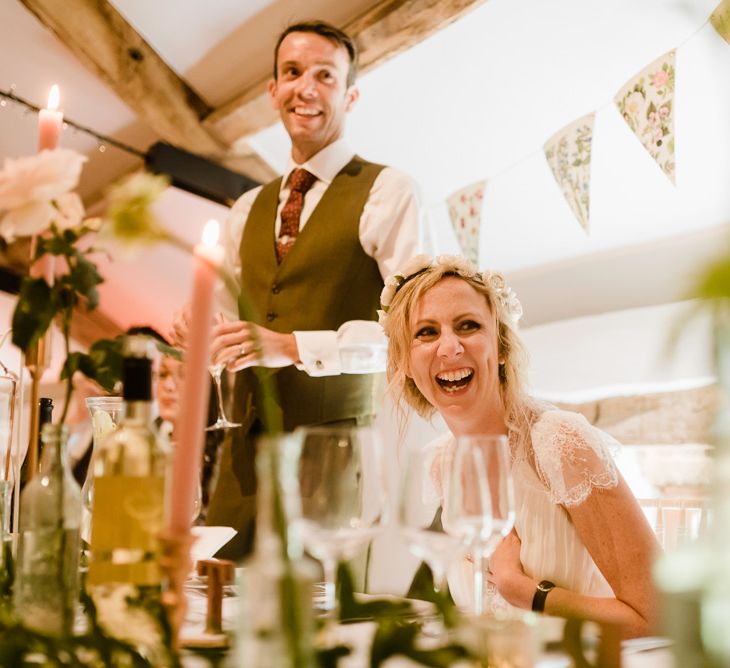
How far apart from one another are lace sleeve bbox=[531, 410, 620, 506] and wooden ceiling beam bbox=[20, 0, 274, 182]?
114 inches

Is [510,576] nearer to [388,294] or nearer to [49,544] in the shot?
[388,294]

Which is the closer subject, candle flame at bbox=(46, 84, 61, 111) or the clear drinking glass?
candle flame at bbox=(46, 84, 61, 111)

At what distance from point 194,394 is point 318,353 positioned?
1291 millimetres

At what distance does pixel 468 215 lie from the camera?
3598 millimetres

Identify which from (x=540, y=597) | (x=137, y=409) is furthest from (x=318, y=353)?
(x=137, y=409)

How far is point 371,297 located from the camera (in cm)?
206

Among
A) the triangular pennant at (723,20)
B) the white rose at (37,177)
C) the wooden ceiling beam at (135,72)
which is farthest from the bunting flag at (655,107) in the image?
the white rose at (37,177)

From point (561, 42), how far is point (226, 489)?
82.8 inches

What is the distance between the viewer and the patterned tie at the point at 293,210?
2.10 meters

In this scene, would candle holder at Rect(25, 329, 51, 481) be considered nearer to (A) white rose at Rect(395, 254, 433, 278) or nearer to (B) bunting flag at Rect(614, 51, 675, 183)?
(A) white rose at Rect(395, 254, 433, 278)

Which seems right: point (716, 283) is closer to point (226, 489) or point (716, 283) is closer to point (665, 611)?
point (665, 611)

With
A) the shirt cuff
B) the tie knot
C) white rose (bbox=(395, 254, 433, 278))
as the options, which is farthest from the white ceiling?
the shirt cuff

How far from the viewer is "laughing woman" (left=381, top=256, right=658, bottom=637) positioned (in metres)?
1.32

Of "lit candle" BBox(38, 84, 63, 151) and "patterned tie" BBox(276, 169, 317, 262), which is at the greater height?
"patterned tie" BBox(276, 169, 317, 262)
